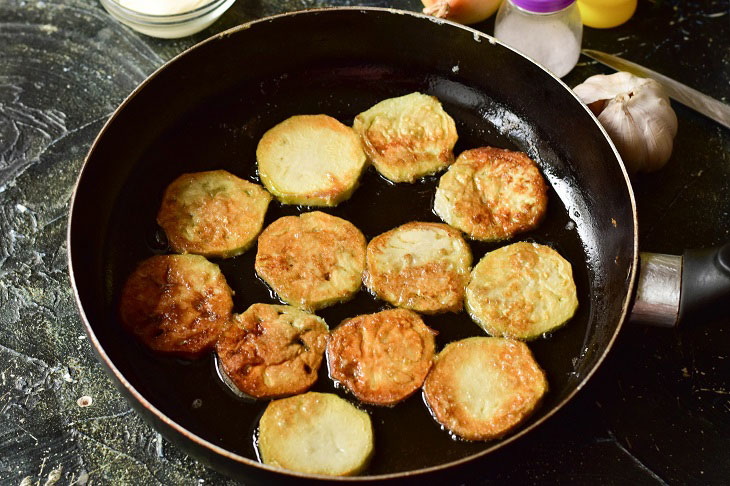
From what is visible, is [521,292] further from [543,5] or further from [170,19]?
[170,19]

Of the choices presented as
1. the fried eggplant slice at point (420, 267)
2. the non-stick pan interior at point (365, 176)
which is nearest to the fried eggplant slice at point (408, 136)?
the non-stick pan interior at point (365, 176)

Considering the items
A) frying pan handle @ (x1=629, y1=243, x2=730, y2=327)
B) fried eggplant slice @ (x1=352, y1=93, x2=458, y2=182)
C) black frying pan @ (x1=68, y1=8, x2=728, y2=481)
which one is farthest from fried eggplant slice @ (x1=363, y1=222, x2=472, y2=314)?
frying pan handle @ (x1=629, y1=243, x2=730, y2=327)

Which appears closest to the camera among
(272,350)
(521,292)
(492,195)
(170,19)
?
(272,350)

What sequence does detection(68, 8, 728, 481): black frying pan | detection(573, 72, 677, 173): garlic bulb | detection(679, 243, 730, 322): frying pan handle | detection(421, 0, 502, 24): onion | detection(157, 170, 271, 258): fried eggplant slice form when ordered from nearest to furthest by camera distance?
1. detection(679, 243, 730, 322): frying pan handle
2. detection(68, 8, 728, 481): black frying pan
3. detection(157, 170, 271, 258): fried eggplant slice
4. detection(573, 72, 677, 173): garlic bulb
5. detection(421, 0, 502, 24): onion

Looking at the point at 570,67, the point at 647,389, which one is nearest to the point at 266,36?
the point at 570,67

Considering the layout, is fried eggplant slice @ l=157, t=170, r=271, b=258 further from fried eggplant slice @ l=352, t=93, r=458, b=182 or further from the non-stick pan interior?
fried eggplant slice @ l=352, t=93, r=458, b=182

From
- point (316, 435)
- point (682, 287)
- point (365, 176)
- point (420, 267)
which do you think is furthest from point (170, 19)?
point (682, 287)

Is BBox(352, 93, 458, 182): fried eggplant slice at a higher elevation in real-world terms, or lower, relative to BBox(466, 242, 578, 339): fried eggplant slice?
higher

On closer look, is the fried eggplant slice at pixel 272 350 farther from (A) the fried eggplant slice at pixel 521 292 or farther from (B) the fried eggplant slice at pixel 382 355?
(A) the fried eggplant slice at pixel 521 292
